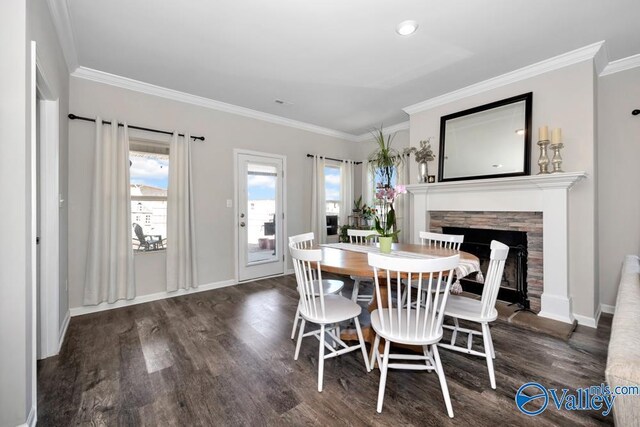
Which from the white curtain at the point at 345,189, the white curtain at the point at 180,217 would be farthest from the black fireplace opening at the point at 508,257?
the white curtain at the point at 180,217

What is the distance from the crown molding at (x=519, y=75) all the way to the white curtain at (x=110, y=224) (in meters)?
3.88

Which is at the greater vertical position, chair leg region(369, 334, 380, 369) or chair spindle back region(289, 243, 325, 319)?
chair spindle back region(289, 243, 325, 319)

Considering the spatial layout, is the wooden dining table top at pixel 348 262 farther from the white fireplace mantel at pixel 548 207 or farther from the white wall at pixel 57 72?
the white wall at pixel 57 72

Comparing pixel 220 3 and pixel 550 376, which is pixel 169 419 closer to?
pixel 550 376

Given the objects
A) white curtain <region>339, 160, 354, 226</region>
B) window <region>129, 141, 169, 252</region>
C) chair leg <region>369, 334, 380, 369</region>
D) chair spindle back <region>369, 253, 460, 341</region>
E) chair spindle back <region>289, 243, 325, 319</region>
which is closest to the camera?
chair spindle back <region>369, 253, 460, 341</region>

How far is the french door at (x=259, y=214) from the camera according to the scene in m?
4.15

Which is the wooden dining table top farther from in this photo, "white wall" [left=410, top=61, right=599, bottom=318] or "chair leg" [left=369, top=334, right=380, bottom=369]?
"white wall" [left=410, top=61, right=599, bottom=318]

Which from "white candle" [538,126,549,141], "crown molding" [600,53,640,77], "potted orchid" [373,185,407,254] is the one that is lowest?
"potted orchid" [373,185,407,254]

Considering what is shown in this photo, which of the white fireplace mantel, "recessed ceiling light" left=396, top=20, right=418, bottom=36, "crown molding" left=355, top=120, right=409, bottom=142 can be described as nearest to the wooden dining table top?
the white fireplace mantel

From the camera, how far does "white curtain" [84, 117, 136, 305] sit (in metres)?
2.94

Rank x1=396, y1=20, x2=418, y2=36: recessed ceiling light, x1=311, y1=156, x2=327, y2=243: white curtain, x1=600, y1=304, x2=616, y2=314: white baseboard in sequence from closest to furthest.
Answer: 1. x1=396, y1=20, x2=418, y2=36: recessed ceiling light
2. x1=600, y1=304, x2=616, y2=314: white baseboard
3. x1=311, y1=156, x2=327, y2=243: white curtain

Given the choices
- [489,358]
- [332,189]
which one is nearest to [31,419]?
[489,358]

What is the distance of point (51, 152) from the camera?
2188mm

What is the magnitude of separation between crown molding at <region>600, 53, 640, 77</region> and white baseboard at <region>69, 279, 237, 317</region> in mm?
5141
